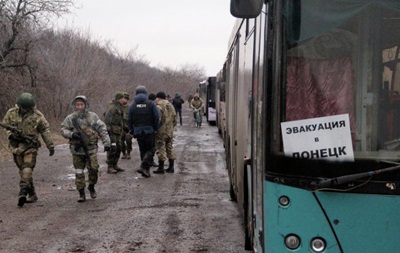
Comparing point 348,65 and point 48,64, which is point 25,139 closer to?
point 348,65

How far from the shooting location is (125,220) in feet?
28.5

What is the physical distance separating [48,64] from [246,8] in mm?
25972

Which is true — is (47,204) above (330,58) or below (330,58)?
below

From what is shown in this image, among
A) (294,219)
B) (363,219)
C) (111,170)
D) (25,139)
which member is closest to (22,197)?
(25,139)

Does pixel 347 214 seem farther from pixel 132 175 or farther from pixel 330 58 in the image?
pixel 132 175

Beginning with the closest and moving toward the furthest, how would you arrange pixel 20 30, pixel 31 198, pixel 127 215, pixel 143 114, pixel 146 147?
pixel 127 215 < pixel 31 198 < pixel 143 114 < pixel 146 147 < pixel 20 30

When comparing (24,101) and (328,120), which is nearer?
(328,120)

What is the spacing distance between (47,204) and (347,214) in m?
6.91

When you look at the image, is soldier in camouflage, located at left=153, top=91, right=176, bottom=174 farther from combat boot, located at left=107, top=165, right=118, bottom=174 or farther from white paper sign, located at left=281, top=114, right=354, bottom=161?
white paper sign, located at left=281, top=114, right=354, bottom=161

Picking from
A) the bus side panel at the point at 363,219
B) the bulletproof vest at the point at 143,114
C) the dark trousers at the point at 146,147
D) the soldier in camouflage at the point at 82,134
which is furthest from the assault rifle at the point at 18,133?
the bus side panel at the point at 363,219

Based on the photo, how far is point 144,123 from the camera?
1274cm

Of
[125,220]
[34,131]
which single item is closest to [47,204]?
[34,131]

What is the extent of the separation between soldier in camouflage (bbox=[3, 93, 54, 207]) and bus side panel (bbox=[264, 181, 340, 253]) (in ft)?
20.3

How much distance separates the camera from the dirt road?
735 centimetres
